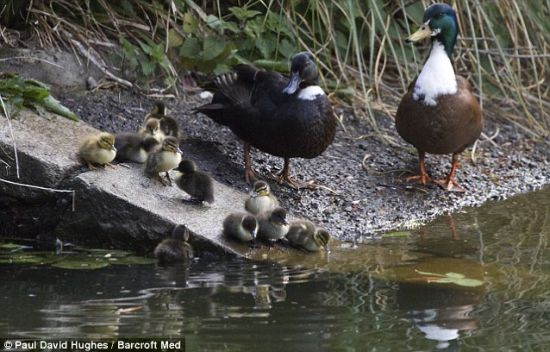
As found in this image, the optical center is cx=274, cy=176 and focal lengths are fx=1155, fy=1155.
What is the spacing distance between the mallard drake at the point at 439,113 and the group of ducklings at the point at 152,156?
67.8 inches

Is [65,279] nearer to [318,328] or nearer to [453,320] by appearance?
[318,328]

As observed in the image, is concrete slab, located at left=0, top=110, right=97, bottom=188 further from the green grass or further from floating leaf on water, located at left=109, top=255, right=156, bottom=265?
the green grass

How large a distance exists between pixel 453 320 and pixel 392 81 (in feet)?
15.2

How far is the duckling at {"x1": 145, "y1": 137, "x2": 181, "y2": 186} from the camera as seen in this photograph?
6168 mm

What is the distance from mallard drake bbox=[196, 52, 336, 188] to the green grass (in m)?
0.87

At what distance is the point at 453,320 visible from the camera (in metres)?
4.64

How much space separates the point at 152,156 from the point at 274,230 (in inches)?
33.8

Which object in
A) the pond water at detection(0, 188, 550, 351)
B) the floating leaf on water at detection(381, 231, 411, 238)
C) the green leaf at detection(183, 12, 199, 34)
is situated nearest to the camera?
the pond water at detection(0, 188, 550, 351)

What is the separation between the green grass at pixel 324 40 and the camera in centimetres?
805

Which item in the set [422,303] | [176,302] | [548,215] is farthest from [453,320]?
[548,215]

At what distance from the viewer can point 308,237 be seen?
5898mm

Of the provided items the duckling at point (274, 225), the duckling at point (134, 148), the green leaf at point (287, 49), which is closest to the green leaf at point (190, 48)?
the green leaf at point (287, 49)

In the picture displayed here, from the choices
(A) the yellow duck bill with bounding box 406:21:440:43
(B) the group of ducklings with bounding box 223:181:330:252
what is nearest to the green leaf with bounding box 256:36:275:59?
(A) the yellow duck bill with bounding box 406:21:440:43

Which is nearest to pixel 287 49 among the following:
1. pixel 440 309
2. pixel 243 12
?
pixel 243 12
